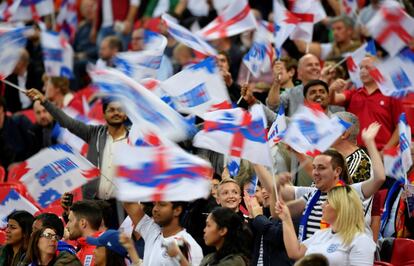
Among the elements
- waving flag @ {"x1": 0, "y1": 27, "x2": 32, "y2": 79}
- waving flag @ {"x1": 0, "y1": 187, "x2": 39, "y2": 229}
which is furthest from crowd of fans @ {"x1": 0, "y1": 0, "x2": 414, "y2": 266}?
waving flag @ {"x1": 0, "y1": 27, "x2": 32, "y2": 79}

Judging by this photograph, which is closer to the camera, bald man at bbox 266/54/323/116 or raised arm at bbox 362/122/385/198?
raised arm at bbox 362/122/385/198

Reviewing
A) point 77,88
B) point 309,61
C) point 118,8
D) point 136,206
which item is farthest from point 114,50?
point 136,206

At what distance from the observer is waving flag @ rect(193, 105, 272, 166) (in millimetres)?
10609

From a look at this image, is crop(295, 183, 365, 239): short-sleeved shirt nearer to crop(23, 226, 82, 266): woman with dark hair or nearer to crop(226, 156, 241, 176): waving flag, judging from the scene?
crop(226, 156, 241, 176): waving flag

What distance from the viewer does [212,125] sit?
35.9 feet

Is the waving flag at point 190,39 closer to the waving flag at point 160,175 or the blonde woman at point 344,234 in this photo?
the waving flag at point 160,175

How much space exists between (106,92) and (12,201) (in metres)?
2.58

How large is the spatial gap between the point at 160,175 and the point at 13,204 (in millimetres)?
3532

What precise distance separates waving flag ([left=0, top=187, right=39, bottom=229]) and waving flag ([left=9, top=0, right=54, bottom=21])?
17.0 feet

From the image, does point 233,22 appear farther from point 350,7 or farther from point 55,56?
point 55,56

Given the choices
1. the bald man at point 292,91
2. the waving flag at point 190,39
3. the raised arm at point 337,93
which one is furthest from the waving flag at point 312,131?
the raised arm at point 337,93

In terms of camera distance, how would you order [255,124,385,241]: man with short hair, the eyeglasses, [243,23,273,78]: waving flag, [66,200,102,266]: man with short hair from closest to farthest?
[255,124,385,241]: man with short hair → the eyeglasses → [66,200,102,266]: man with short hair → [243,23,273,78]: waving flag

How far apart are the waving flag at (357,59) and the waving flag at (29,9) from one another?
479 cm

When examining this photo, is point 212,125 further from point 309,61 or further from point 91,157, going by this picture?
point 309,61
